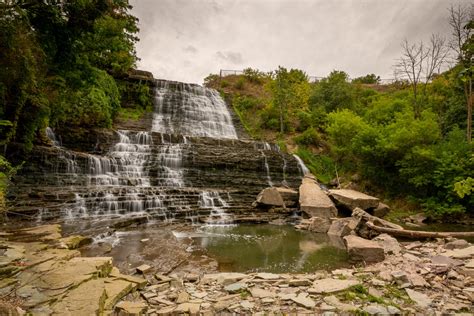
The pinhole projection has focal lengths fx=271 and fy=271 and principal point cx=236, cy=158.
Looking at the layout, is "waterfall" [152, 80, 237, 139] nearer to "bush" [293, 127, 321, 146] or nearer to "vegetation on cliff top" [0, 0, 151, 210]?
"bush" [293, 127, 321, 146]

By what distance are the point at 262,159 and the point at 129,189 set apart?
28.5ft

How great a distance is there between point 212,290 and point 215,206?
8261 millimetres

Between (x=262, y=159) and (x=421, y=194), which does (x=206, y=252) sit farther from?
(x=421, y=194)

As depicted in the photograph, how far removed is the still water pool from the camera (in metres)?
6.54

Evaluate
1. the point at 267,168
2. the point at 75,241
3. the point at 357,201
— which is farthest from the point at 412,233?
the point at 75,241

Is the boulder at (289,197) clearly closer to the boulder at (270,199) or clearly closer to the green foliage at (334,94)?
the boulder at (270,199)

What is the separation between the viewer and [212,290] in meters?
4.54

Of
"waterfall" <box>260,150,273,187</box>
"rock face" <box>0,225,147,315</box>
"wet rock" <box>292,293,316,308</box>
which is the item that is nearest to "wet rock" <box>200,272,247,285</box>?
"rock face" <box>0,225,147,315</box>

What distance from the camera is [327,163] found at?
2117 cm

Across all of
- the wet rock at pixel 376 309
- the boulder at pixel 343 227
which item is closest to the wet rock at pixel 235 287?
the wet rock at pixel 376 309

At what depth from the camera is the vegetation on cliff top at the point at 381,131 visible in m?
13.3

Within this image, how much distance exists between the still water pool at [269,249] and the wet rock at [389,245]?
3.70ft

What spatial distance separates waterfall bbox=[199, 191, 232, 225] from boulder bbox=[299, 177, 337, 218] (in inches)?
147

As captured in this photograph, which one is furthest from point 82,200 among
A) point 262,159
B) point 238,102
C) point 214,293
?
point 238,102
